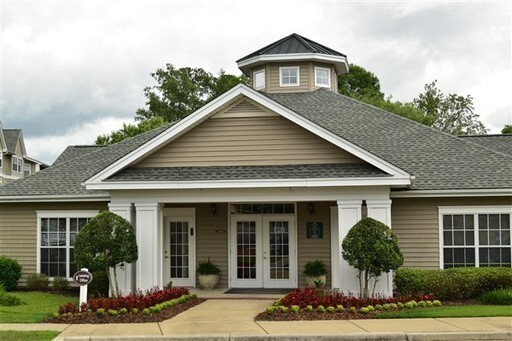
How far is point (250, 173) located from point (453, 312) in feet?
20.8

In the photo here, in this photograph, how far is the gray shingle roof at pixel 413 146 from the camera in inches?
755

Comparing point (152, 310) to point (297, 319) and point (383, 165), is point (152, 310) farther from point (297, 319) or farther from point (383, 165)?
point (383, 165)

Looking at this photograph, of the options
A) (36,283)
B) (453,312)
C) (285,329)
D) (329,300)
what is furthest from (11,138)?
(453,312)

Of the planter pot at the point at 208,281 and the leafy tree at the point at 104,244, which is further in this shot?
the planter pot at the point at 208,281

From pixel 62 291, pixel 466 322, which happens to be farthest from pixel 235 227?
pixel 466 322

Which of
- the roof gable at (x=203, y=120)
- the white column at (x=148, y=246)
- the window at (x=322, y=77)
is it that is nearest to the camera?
the roof gable at (x=203, y=120)

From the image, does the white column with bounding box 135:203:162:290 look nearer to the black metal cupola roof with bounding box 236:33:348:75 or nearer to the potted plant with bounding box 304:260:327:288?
the potted plant with bounding box 304:260:327:288

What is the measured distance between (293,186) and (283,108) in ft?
7.04

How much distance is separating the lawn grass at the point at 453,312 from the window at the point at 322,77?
13623 mm

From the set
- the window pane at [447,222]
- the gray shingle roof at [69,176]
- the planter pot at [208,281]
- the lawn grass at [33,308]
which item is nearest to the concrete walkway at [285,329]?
the lawn grass at [33,308]

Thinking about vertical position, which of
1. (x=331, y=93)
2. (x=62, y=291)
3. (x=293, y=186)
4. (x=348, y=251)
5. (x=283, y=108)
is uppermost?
(x=331, y=93)

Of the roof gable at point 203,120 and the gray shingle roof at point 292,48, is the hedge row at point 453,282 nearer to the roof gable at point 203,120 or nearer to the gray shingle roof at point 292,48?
the roof gable at point 203,120

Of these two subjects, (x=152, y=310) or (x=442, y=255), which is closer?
(x=152, y=310)

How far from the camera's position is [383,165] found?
56.9 feet
